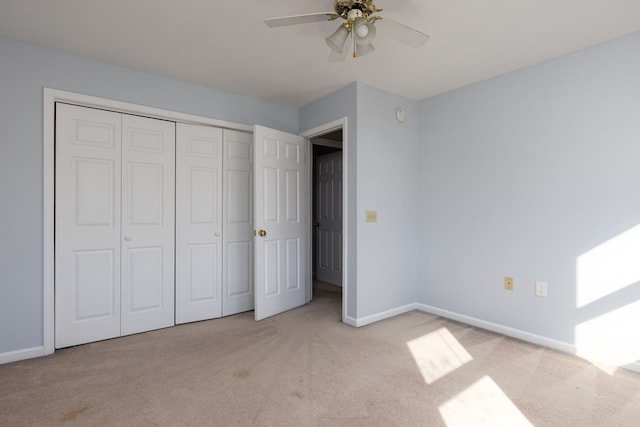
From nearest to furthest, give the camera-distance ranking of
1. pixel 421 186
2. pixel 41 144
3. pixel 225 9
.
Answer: pixel 225 9 → pixel 41 144 → pixel 421 186

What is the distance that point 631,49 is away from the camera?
2.29 metres

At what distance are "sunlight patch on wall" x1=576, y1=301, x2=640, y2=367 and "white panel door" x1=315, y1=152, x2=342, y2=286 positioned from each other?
2.96 metres

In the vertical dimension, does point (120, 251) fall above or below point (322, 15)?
below

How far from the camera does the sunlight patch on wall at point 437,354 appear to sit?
225 centimetres

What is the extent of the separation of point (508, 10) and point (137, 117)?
3.00m

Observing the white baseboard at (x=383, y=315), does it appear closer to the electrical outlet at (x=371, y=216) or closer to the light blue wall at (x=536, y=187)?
the light blue wall at (x=536, y=187)

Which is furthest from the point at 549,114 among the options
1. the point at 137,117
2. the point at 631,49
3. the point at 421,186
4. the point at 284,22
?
the point at 137,117

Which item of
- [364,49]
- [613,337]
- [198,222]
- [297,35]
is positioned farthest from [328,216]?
[613,337]

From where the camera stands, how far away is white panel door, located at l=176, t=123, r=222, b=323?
3176 millimetres

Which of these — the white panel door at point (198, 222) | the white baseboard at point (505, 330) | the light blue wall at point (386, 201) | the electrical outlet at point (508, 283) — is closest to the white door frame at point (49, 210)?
the white panel door at point (198, 222)

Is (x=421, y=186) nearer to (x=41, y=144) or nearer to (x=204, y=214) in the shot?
(x=204, y=214)

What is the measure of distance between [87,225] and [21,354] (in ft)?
3.36

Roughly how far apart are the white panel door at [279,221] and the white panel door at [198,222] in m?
0.45

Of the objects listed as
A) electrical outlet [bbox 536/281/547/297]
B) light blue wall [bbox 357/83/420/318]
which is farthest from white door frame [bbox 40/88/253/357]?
electrical outlet [bbox 536/281/547/297]
